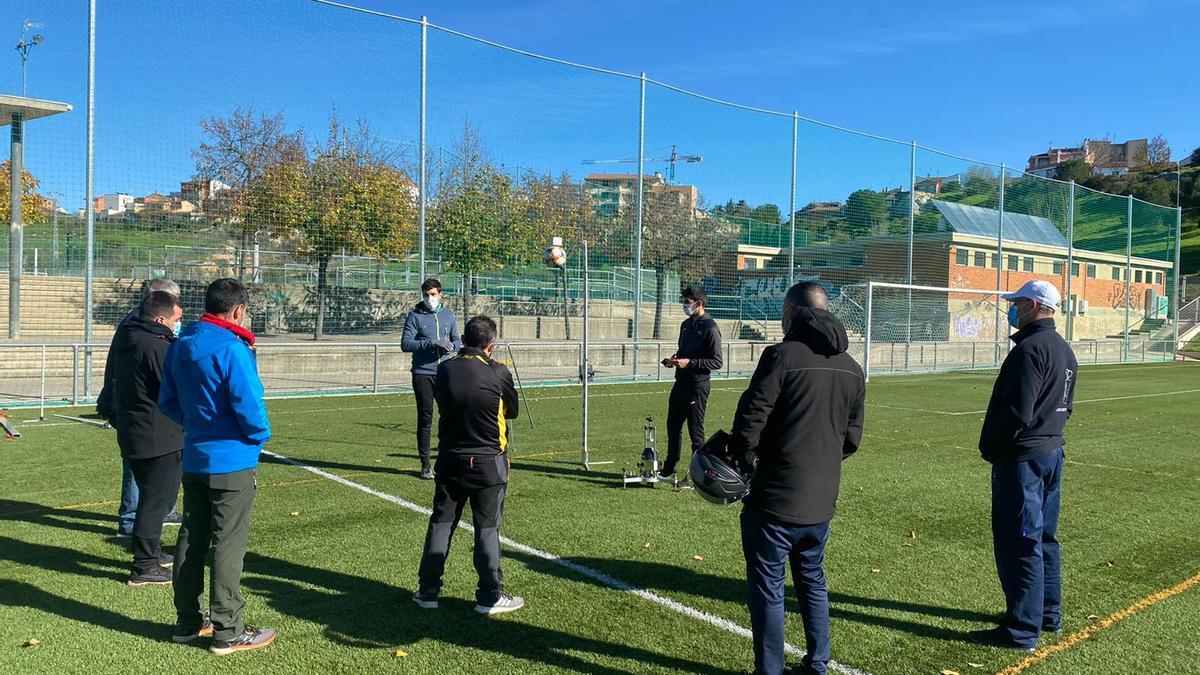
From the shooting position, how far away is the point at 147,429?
5.28 metres

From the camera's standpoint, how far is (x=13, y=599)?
4.90 metres

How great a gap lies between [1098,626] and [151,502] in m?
5.77

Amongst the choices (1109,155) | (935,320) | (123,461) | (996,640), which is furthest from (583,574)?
(1109,155)

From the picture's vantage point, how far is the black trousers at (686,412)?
827cm

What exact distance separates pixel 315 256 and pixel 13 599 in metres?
12.6

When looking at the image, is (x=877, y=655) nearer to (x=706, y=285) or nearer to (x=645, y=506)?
(x=645, y=506)

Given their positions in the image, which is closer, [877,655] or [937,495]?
[877,655]

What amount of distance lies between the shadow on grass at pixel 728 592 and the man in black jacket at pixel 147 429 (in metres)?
2.30

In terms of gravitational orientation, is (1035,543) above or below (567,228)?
below

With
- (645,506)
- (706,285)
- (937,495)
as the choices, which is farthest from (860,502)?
(706,285)

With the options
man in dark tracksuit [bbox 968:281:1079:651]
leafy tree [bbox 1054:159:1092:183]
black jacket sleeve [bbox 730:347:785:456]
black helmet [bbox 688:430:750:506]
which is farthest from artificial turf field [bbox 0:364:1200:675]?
leafy tree [bbox 1054:159:1092:183]

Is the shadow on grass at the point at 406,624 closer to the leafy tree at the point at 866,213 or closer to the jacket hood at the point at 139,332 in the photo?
the jacket hood at the point at 139,332

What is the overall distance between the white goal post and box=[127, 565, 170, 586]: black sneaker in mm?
22735

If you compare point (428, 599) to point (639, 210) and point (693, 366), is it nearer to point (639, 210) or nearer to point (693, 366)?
point (693, 366)
